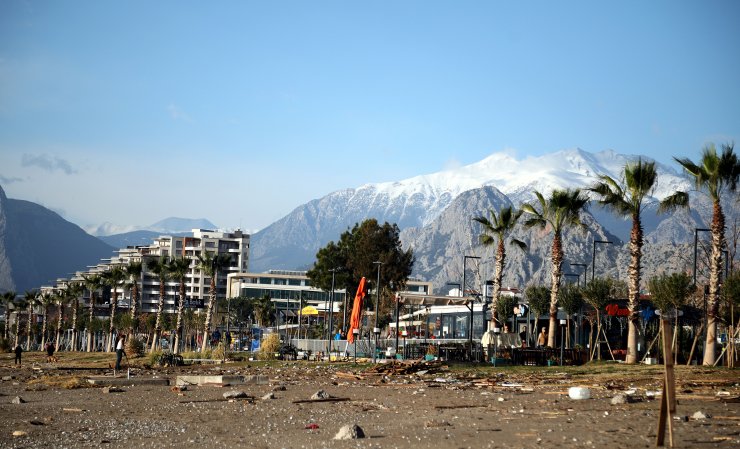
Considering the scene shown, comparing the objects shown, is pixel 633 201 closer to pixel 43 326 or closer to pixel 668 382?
pixel 668 382

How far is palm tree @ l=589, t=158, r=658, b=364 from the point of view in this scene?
4006cm

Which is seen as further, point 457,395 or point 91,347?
point 91,347

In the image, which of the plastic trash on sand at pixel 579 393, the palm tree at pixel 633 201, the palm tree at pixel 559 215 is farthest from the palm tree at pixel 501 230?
the plastic trash on sand at pixel 579 393

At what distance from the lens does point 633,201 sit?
40.8m

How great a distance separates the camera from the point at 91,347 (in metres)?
129

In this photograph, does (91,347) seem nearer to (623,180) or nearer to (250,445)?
(623,180)

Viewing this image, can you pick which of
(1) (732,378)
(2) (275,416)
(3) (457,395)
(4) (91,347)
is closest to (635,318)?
(1) (732,378)

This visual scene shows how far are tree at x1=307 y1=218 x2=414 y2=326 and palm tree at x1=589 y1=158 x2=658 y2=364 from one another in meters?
52.8

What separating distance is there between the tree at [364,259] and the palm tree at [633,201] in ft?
173

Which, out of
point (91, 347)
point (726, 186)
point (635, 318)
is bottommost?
point (91, 347)

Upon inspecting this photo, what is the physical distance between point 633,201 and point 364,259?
2247 inches

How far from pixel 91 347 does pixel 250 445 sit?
4727 inches

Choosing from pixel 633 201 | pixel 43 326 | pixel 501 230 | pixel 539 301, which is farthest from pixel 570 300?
pixel 43 326

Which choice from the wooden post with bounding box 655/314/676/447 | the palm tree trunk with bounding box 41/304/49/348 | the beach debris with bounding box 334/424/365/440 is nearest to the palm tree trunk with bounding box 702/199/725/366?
the beach debris with bounding box 334/424/365/440
